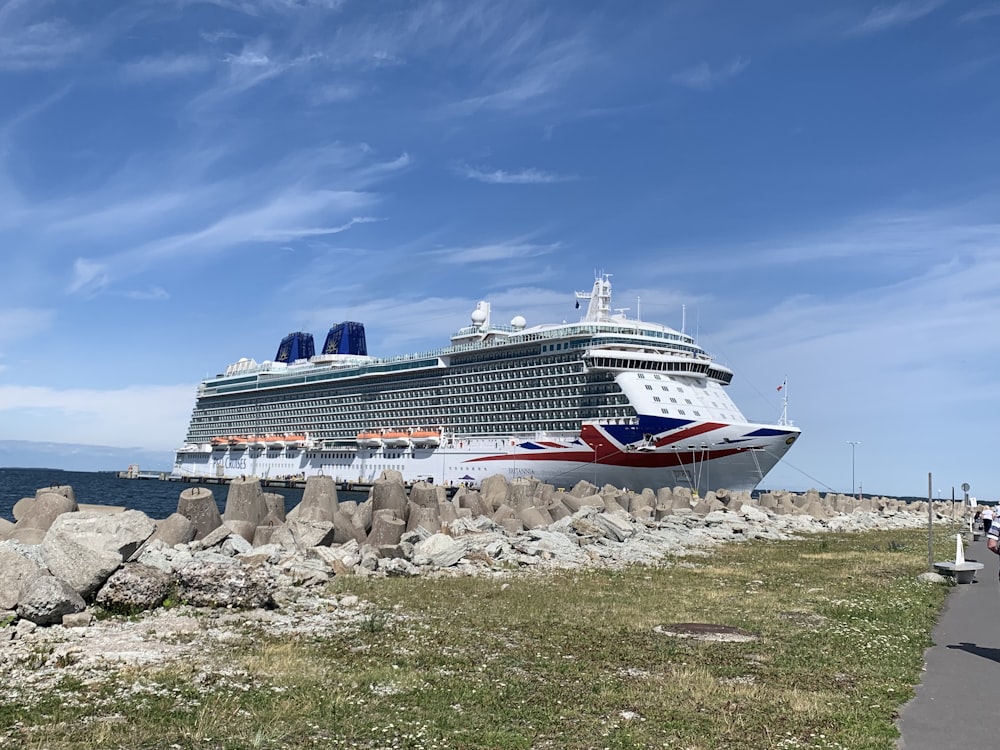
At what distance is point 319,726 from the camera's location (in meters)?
6.56

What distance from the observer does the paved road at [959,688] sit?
6545 mm

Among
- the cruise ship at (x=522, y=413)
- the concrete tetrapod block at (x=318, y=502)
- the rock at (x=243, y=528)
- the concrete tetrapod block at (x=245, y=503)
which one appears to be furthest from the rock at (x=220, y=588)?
the cruise ship at (x=522, y=413)

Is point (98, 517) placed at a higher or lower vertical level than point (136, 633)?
higher

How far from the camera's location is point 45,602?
392 inches

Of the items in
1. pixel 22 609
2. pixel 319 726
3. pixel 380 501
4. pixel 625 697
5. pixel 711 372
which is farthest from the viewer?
pixel 711 372

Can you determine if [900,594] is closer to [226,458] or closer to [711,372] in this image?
[711,372]

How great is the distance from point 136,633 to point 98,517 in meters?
5.00

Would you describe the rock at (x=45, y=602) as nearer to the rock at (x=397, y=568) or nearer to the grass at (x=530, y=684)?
the grass at (x=530, y=684)

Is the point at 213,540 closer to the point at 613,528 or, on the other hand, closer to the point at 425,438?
the point at 613,528

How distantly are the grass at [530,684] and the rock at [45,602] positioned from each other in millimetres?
2426

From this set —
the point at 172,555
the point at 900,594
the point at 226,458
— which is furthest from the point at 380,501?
the point at 226,458

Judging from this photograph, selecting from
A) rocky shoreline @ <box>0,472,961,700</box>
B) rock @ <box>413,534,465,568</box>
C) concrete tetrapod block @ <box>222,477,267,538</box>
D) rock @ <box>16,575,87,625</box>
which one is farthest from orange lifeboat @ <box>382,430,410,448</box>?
rock @ <box>16,575,87,625</box>

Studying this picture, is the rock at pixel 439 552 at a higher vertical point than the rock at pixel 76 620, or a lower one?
higher

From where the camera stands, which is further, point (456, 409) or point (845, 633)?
point (456, 409)
